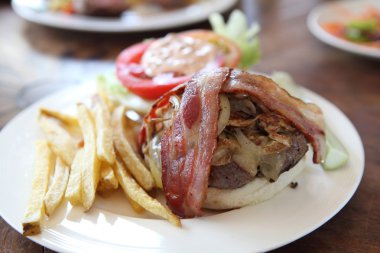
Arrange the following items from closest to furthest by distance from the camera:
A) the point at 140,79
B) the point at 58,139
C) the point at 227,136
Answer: the point at 227,136 → the point at 58,139 → the point at 140,79

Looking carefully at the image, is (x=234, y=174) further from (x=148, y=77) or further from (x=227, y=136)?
(x=148, y=77)

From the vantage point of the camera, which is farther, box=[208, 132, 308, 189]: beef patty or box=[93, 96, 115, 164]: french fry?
box=[93, 96, 115, 164]: french fry

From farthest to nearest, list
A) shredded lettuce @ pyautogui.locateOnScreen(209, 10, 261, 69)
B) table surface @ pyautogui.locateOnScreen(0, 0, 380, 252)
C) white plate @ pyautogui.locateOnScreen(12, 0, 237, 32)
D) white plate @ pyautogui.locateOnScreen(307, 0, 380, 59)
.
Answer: white plate @ pyautogui.locateOnScreen(12, 0, 237, 32) → white plate @ pyautogui.locateOnScreen(307, 0, 380, 59) → shredded lettuce @ pyautogui.locateOnScreen(209, 10, 261, 69) → table surface @ pyautogui.locateOnScreen(0, 0, 380, 252)

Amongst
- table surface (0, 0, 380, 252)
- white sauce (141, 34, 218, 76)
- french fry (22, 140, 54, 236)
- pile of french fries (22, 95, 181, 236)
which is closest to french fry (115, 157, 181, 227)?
pile of french fries (22, 95, 181, 236)

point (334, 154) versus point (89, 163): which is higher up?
point (89, 163)

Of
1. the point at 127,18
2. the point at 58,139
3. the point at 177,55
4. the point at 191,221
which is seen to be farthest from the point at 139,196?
the point at 127,18

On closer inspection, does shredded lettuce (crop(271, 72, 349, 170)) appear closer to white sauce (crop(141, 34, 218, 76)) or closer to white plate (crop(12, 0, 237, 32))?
white sauce (crop(141, 34, 218, 76))

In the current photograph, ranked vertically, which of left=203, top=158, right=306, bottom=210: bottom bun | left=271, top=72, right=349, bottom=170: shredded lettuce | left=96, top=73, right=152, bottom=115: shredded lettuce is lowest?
left=271, top=72, right=349, bottom=170: shredded lettuce
